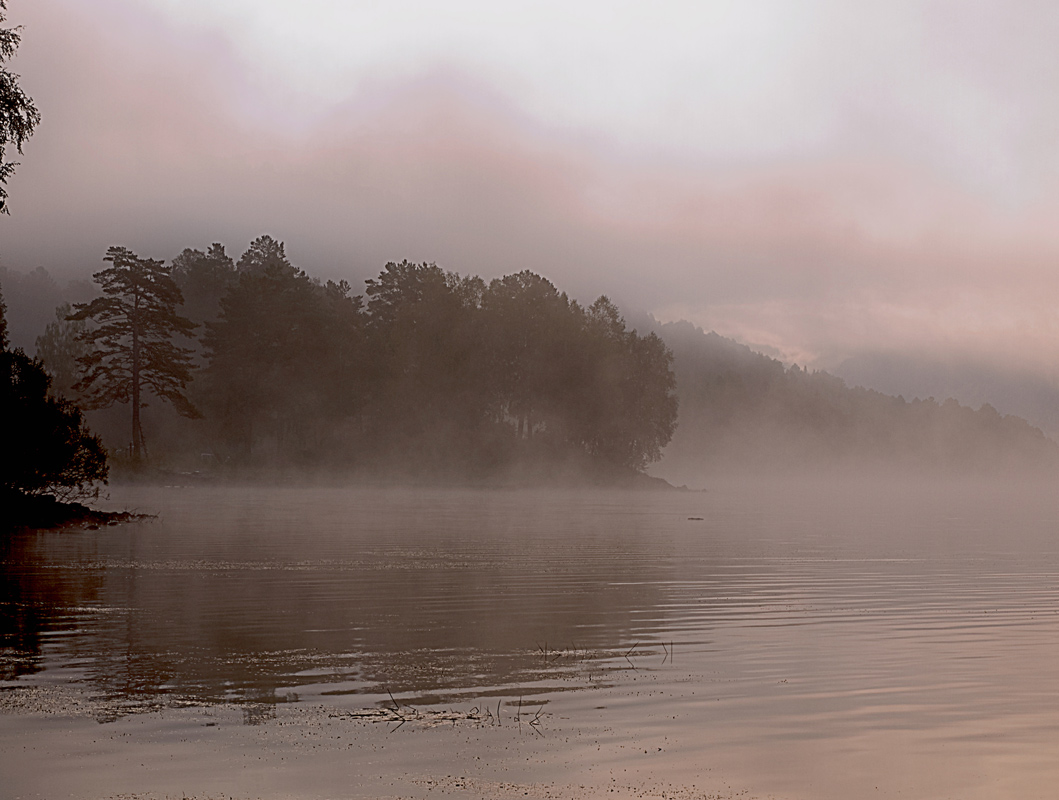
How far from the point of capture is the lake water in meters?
10.4

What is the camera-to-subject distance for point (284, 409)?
127 meters

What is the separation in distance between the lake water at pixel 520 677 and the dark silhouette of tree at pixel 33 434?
348 inches

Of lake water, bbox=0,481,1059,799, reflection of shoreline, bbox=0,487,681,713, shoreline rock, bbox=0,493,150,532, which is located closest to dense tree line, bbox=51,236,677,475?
shoreline rock, bbox=0,493,150,532

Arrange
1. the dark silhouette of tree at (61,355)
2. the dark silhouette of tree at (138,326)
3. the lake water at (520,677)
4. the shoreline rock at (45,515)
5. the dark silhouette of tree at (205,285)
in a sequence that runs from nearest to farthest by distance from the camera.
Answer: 1. the lake water at (520,677)
2. the shoreline rock at (45,515)
3. the dark silhouette of tree at (138,326)
4. the dark silhouette of tree at (61,355)
5. the dark silhouette of tree at (205,285)

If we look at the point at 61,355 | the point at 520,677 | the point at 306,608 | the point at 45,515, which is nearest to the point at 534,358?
the point at 61,355

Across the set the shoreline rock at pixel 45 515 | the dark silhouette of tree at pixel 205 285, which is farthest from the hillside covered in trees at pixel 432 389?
the shoreline rock at pixel 45 515

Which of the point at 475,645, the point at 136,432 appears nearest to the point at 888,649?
the point at 475,645

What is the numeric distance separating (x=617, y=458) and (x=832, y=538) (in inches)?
3088

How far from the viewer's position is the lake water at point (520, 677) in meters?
10.4

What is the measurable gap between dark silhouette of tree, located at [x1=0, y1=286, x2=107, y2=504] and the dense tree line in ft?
244

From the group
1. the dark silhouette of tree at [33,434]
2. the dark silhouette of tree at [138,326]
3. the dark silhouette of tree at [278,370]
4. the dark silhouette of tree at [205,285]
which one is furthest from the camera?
the dark silhouette of tree at [205,285]

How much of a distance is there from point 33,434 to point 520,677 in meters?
35.0

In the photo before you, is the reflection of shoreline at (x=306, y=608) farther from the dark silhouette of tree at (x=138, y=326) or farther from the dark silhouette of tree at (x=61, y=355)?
the dark silhouette of tree at (x=61, y=355)

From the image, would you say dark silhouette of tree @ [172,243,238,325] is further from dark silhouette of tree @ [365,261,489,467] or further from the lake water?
the lake water
